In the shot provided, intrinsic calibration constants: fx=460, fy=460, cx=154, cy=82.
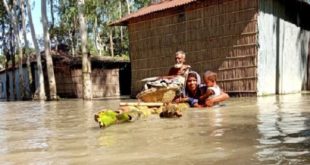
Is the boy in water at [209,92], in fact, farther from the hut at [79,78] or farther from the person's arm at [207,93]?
the hut at [79,78]

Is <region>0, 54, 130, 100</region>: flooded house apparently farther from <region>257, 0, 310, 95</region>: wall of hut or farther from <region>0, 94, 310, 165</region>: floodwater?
<region>0, 94, 310, 165</region>: floodwater

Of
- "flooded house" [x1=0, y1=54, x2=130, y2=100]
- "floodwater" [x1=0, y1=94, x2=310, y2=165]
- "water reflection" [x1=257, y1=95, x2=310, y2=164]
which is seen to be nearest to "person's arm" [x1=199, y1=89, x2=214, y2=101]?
"floodwater" [x1=0, y1=94, x2=310, y2=165]

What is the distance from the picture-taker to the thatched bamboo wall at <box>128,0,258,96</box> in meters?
15.8

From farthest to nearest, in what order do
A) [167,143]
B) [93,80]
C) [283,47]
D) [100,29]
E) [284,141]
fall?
[100,29]
[93,80]
[283,47]
[167,143]
[284,141]

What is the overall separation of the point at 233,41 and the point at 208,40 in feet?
3.73

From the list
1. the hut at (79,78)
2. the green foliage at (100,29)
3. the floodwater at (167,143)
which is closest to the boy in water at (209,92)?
the floodwater at (167,143)

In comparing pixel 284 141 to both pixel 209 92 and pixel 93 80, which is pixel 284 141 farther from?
pixel 93 80

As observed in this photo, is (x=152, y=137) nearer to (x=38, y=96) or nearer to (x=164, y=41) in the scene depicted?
(x=164, y=41)

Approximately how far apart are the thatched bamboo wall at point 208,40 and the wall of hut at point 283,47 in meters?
0.43

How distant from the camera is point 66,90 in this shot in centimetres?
2798

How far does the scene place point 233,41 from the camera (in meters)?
16.2

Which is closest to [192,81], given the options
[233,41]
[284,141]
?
[284,141]

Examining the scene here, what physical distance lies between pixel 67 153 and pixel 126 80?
2642cm

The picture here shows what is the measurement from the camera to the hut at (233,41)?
15812 mm
